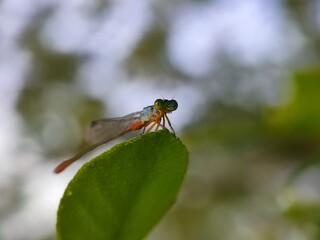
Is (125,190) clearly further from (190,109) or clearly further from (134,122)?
(190,109)

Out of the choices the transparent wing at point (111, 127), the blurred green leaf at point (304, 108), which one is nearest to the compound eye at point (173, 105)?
the transparent wing at point (111, 127)

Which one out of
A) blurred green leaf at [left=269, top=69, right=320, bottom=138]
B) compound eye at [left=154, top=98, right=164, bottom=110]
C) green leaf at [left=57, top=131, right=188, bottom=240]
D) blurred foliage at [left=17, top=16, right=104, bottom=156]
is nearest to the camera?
green leaf at [left=57, top=131, right=188, bottom=240]

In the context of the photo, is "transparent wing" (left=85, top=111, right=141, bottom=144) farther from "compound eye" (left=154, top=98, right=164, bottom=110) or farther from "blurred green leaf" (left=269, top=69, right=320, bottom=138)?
"blurred green leaf" (left=269, top=69, right=320, bottom=138)

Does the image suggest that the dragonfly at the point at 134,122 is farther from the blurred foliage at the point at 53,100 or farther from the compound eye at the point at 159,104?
the blurred foliage at the point at 53,100

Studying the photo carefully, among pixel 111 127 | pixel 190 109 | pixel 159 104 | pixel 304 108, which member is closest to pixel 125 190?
pixel 159 104

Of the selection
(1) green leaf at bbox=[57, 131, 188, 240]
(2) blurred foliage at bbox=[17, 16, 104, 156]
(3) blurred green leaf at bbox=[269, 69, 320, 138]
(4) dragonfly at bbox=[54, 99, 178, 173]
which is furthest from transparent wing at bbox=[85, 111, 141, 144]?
(2) blurred foliage at bbox=[17, 16, 104, 156]

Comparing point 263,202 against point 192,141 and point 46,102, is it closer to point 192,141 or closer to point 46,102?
point 192,141
